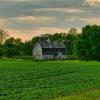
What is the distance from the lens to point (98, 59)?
3661 inches

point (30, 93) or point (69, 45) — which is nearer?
point (30, 93)

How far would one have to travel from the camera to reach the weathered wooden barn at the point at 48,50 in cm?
15900

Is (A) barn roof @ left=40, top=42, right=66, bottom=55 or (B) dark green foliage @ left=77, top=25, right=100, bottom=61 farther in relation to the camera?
(A) barn roof @ left=40, top=42, right=66, bottom=55

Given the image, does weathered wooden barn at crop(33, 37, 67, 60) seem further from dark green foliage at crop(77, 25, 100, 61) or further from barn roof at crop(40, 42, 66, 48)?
dark green foliage at crop(77, 25, 100, 61)

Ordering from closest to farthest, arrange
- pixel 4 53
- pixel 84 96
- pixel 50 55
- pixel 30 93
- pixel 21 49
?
1. pixel 84 96
2. pixel 30 93
3. pixel 4 53
4. pixel 21 49
5. pixel 50 55

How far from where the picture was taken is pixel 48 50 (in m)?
162

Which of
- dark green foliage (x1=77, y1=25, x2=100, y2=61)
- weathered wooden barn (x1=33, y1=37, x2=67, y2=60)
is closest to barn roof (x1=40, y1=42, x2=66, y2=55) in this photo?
weathered wooden barn (x1=33, y1=37, x2=67, y2=60)

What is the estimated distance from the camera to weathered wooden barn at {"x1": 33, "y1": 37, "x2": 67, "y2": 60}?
159000mm

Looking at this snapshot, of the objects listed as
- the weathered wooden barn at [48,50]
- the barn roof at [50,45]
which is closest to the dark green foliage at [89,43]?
the weathered wooden barn at [48,50]

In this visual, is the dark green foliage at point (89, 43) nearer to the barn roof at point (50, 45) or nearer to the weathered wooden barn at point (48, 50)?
the weathered wooden barn at point (48, 50)

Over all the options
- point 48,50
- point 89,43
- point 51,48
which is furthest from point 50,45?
point 89,43

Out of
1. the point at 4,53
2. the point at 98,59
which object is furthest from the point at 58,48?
the point at 98,59

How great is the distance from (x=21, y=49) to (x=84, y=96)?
126186 mm

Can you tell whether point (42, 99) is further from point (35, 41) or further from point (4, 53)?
point (35, 41)
